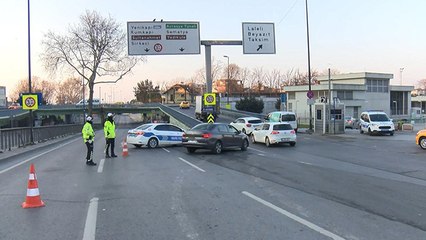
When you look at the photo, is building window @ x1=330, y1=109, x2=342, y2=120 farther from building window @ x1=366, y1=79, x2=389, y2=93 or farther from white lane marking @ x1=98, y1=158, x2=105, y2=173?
building window @ x1=366, y1=79, x2=389, y2=93

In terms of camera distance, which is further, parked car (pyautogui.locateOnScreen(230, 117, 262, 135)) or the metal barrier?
parked car (pyautogui.locateOnScreen(230, 117, 262, 135))

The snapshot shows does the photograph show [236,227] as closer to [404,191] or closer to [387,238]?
[387,238]

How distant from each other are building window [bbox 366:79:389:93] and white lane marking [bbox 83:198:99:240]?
65.2m

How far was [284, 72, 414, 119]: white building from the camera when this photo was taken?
61000 millimetres

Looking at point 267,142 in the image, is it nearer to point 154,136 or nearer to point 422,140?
point 154,136

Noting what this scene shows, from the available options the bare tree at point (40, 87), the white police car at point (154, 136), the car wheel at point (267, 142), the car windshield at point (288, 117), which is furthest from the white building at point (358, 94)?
the bare tree at point (40, 87)

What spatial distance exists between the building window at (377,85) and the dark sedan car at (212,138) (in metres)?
52.7

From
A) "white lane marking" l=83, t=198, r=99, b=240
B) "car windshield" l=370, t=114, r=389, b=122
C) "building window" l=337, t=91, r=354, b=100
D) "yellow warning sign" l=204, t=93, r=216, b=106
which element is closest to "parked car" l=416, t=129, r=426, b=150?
"car windshield" l=370, t=114, r=389, b=122

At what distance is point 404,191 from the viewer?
9.64 metres

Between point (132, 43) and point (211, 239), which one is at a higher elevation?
point (132, 43)

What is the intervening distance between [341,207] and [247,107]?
67.3 m

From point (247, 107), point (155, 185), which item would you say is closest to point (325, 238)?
point (155, 185)

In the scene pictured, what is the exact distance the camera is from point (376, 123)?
32.7m

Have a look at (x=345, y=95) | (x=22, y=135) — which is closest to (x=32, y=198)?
(x=22, y=135)
